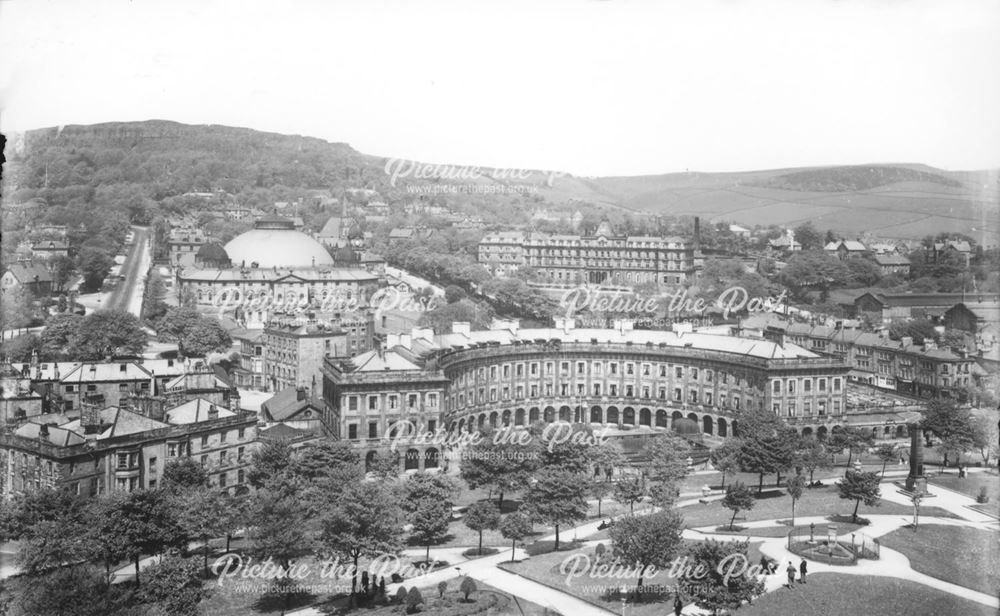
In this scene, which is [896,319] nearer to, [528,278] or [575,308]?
[575,308]

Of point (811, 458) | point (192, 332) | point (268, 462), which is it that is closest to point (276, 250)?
point (192, 332)

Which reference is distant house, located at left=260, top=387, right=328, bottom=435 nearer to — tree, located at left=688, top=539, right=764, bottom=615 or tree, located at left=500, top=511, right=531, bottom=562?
tree, located at left=500, top=511, right=531, bottom=562

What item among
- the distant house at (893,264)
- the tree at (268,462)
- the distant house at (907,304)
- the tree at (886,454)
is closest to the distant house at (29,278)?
the tree at (268,462)

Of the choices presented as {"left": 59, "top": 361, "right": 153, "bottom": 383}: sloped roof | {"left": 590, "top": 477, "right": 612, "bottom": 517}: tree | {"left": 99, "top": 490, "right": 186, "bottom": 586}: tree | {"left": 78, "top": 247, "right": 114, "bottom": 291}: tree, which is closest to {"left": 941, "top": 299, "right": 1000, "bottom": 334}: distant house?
{"left": 590, "top": 477, "right": 612, "bottom": 517}: tree

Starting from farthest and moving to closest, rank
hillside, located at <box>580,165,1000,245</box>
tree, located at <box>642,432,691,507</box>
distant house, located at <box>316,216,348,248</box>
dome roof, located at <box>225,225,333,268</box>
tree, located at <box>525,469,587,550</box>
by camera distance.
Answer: distant house, located at <box>316,216,348,248</box> < dome roof, located at <box>225,225,333,268</box> < hillside, located at <box>580,165,1000,245</box> < tree, located at <box>642,432,691,507</box> < tree, located at <box>525,469,587,550</box>

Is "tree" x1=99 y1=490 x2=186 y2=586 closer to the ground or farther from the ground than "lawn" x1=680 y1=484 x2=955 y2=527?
farther from the ground
